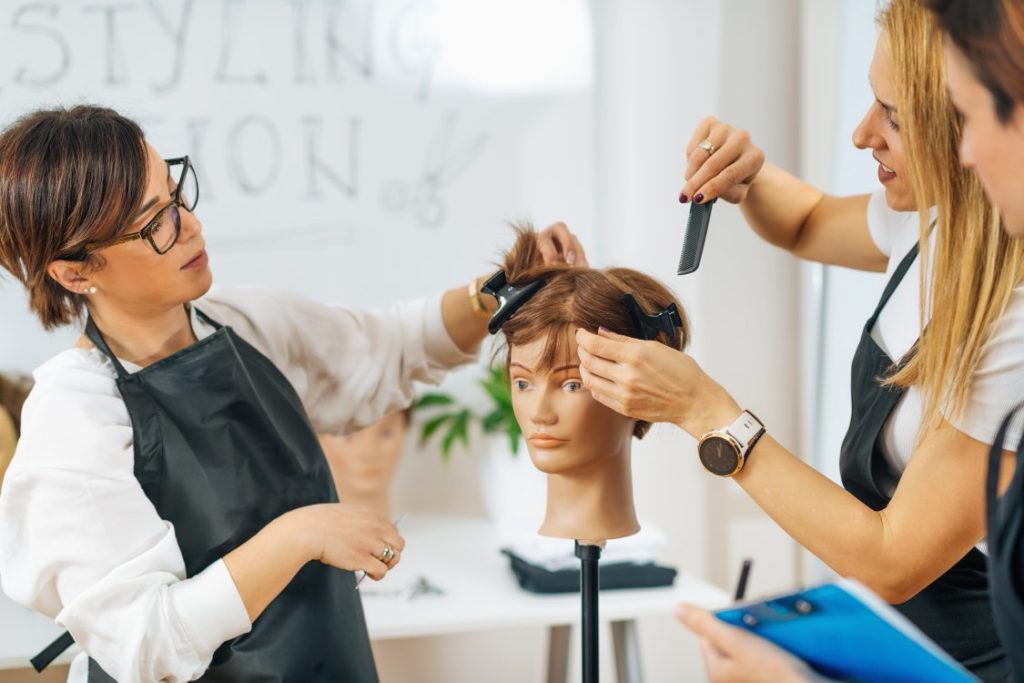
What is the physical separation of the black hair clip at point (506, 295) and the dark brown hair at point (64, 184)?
51 cm

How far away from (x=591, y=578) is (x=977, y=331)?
590 millimetres

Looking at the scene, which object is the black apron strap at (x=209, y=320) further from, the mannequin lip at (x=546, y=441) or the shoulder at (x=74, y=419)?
the mannequin lip at (x=546, y=441)

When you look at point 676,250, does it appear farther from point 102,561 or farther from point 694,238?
point 102,561

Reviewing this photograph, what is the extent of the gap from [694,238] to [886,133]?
0.28 m

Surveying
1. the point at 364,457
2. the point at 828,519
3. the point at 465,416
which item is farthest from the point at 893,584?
the point at 465,416

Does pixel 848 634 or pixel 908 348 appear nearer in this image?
pixel 848 634

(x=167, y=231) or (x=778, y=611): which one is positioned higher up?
(x=167, y=231)

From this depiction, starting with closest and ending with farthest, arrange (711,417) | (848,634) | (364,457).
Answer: (848,634), (711,417), (364,457)

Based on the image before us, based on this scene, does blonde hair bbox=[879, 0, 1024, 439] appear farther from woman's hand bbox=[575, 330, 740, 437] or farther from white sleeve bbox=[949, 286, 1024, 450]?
woman's hand bbox=[575, 330, 740, 437]

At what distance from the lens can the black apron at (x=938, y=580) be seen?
4.33 feet

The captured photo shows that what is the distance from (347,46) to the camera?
283 cm

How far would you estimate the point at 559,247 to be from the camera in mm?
1576

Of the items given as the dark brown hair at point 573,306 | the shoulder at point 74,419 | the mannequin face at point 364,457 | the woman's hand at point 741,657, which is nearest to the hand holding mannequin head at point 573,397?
the dark brown hair at point 573,306

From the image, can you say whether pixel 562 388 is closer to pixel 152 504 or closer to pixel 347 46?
pixel 152 504
